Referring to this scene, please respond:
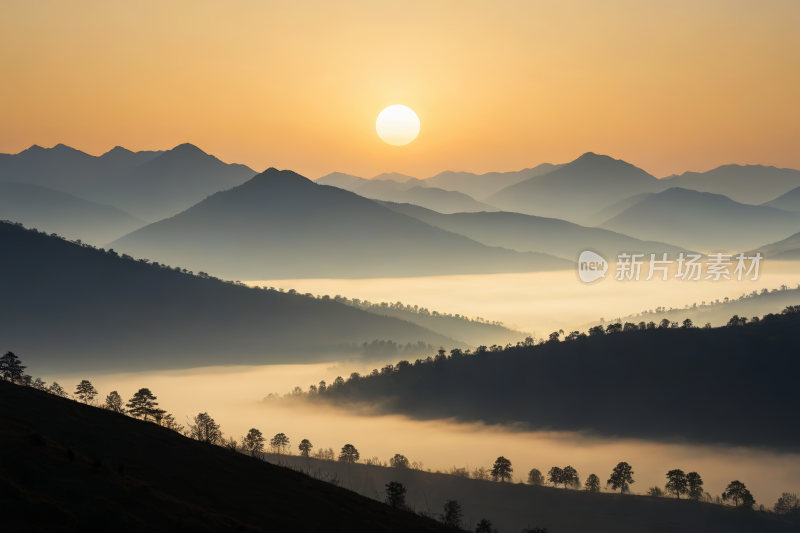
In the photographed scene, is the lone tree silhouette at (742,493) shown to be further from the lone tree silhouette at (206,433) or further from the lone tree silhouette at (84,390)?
the lone tree silhouette at (84,390)

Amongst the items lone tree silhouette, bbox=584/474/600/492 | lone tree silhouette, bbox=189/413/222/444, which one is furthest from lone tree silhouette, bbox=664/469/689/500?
lone tree silhouette, bbox=189/413/222/444

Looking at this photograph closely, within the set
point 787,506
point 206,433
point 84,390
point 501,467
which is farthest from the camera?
point 501,467

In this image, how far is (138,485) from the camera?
2697 cm

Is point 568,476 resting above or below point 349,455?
above

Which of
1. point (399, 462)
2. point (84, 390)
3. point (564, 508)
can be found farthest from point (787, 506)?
point (84, 390)

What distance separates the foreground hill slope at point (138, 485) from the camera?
2338 cm

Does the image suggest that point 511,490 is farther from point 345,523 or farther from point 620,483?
point 345,523

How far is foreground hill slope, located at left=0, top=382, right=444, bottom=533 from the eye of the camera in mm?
23375

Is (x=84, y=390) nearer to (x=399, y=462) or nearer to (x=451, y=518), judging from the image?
(x=451, y=518)

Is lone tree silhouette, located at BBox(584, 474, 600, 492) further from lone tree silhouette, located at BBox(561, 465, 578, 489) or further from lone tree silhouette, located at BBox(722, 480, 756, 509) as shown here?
lone tree silhouette, located at BBox(722, 480, 756, 509)

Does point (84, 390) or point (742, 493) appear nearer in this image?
point (84, 390)

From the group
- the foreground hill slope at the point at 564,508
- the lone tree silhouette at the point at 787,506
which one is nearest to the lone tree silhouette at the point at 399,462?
the foreground hill slope at the point at 564,508

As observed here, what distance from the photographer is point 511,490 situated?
137500 mm

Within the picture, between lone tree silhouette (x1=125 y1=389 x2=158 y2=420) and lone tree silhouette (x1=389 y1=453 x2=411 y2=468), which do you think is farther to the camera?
lone tree silhouette (x1=389 y1=453 x2=411 y2=468)
